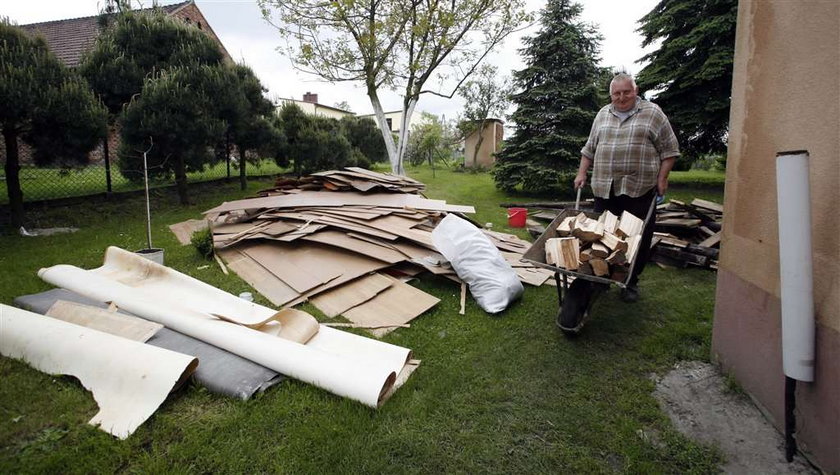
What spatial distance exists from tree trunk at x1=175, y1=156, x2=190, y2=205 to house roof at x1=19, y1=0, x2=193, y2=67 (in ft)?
35.3

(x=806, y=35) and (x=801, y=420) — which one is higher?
(x=806, y=35)

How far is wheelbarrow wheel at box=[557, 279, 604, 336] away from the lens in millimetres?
2959

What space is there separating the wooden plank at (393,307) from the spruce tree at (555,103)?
27.5 ft

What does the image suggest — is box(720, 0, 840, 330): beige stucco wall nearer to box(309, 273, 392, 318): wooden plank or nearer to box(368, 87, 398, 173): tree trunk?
box(309, 273, 392, 318): wooden plank

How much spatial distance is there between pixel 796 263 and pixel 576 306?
141cm

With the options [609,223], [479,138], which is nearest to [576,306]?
[609,223]

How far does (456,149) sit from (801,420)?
98.1ft

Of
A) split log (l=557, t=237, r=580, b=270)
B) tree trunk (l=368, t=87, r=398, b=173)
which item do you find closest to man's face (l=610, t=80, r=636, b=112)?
split log (l=557, t=237, r=580, b=270)

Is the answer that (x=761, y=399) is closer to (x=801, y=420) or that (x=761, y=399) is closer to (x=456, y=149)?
(x=801, y=420)

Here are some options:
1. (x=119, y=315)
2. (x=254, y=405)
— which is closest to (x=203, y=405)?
(x=254, y=405)

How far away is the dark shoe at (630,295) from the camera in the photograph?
153 inches

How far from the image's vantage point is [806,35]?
1.89 metres

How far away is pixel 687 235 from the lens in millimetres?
5730

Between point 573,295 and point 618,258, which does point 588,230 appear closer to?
point 618,258
